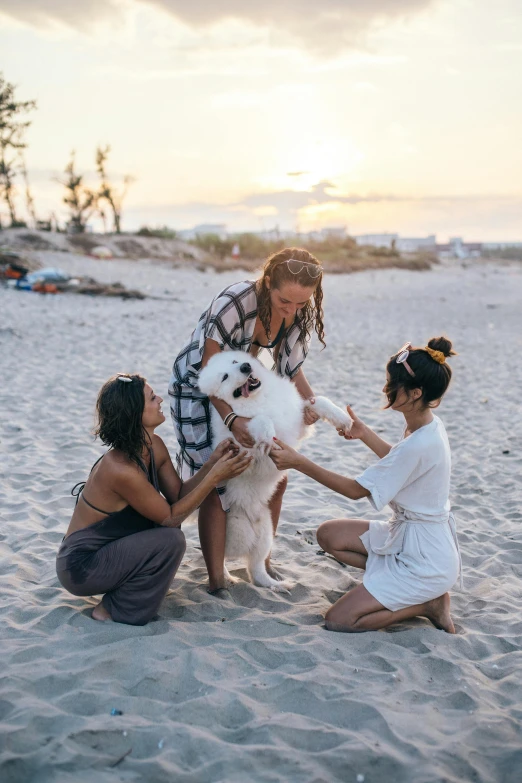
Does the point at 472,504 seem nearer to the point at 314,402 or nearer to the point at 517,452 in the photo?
the point at 517,452

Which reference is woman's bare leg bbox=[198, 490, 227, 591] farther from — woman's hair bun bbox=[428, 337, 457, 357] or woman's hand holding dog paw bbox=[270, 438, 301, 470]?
woman's hair bun bbox=[428, 337, 457, 357]

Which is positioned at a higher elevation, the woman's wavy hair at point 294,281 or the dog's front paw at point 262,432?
the woman's wavy hair at point 294,281

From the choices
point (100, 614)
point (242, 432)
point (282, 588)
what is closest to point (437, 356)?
point (242, 432)

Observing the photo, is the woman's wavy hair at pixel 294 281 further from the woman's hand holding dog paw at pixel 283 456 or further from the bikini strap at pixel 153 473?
the bikini strap at pixel 153 473

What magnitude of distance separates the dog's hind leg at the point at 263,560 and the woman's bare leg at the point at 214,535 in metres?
0.17

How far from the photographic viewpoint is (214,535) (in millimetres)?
3213

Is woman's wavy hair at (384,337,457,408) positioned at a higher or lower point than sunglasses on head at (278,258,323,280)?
lower

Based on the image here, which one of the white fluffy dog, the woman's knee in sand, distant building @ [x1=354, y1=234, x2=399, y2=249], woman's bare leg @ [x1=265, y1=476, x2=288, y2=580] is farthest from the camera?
distant building @ [x1=354, y1=234, x2=399, y2=249]

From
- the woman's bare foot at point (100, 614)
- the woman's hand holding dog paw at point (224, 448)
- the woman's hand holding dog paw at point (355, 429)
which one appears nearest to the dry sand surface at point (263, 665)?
the woman's bare foot at point (100, 614)

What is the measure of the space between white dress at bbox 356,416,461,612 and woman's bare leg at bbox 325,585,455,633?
0.04m

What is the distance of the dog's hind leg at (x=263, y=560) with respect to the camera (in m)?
3.29

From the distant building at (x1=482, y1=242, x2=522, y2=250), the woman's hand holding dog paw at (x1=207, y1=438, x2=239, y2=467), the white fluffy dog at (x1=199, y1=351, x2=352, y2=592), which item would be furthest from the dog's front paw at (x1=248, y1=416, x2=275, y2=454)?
the distant building at (x1=482, y1=242, x2=522, y2=250)

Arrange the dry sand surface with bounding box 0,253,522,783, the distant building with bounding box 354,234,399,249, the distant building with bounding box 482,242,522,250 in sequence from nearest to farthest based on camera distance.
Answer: the dry sand surface with bounding box 0,253,522,783, the distant building with bounding box 354,234,399,249, the distant building with bounding box 482,242,522,250

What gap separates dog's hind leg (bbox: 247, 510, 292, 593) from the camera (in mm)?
3285
